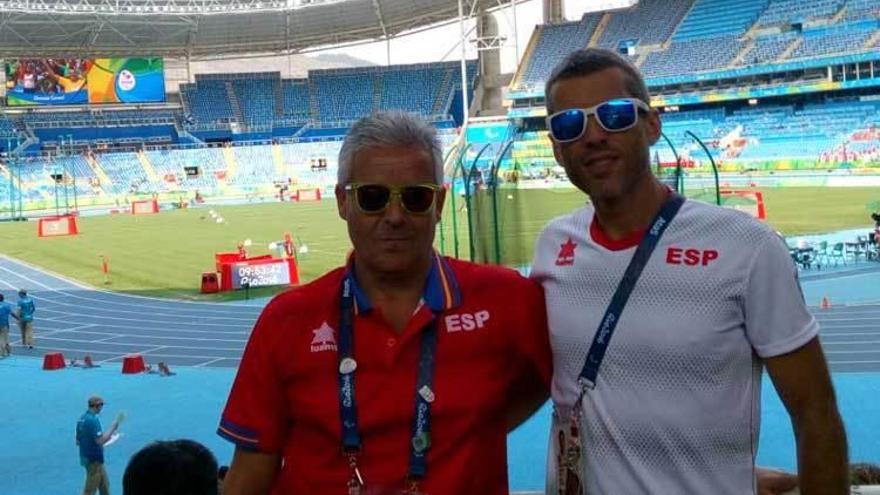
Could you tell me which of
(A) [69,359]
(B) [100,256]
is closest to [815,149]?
(B) [100,256]

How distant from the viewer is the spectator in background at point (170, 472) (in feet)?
7.55

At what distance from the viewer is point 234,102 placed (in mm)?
74312

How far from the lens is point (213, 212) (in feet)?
151

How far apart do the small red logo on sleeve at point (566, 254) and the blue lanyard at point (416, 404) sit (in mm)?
345

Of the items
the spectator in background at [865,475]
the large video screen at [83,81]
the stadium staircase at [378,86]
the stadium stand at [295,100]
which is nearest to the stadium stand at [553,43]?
the stadium staircase at [378,86]

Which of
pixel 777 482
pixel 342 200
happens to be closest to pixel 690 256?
pixel 777 482

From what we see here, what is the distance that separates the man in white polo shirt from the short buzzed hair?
48 millimetres

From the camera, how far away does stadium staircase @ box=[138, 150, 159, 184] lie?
202ft

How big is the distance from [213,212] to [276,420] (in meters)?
45.4

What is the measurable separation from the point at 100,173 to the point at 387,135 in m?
62.7

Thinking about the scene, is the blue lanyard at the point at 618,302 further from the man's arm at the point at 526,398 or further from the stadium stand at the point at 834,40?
the stadium stand at the point at 834,40

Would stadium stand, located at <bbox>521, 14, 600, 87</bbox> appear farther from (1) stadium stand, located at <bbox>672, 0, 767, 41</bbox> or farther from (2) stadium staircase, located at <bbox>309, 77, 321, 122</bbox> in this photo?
(2) stadium staircase, located at <bbox>309, 77, 321, 122</bbox>

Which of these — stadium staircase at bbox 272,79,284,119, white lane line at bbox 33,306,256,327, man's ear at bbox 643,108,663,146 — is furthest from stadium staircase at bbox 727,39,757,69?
man's ear at bbox 643,108,663,146

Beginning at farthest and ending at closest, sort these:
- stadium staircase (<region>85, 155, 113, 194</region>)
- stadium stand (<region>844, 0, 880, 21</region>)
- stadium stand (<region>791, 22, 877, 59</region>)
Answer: stadium staircase (<region>85, 155, 113, 194</region>) → stadium stand (<region>844, 0, 880, 21</region>) → stadium stand (<region>791, 22, 877, 59</region>)
